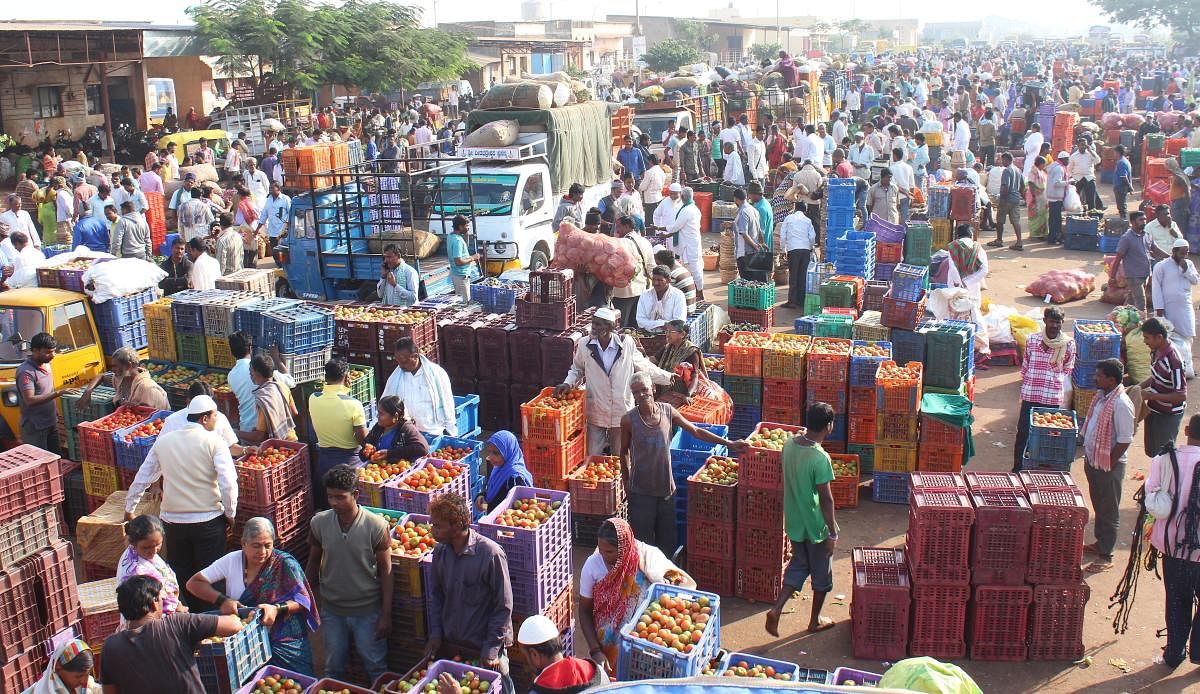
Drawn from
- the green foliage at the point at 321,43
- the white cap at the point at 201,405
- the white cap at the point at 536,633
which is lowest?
the white cap at the point at 536,633

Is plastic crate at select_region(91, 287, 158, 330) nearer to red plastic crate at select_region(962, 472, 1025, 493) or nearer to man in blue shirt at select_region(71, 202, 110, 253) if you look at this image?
man in blue shirt at select_region(71, 202, 110, 253)

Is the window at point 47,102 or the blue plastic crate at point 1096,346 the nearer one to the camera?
the blue plastic crate at point 1096,346

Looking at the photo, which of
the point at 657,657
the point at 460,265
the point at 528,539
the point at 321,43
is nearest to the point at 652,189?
the point at 460,265

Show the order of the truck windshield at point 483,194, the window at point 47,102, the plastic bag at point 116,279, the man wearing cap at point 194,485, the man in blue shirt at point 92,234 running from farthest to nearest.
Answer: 1. the window at point 47,102
2. the man in blue shirt at point 92,234
3. the truck windshield at point 483,194
4. the plastic bag at point 116,279
5. the man wearing cap at point 194,485

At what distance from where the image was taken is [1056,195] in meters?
20.0

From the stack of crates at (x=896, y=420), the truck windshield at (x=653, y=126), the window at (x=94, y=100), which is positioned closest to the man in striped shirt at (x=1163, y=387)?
the stack of crates at (x=896, y=420)

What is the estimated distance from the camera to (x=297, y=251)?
1350cm

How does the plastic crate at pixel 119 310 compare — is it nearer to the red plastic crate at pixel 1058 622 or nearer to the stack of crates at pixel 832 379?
the stack of crates at pixel 832 379

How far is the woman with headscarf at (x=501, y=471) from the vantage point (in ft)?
25.2

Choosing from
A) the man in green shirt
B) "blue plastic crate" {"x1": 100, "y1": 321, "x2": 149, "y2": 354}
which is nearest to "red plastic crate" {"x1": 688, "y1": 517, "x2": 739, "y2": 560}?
the man in green shirt

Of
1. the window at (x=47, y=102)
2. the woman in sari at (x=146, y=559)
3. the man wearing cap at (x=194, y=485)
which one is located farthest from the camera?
the window at (x=47, y=102)

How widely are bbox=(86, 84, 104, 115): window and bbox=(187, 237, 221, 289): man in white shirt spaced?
89.0 ft

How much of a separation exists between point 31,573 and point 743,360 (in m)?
6.30

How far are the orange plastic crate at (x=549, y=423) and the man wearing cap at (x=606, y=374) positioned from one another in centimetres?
23
